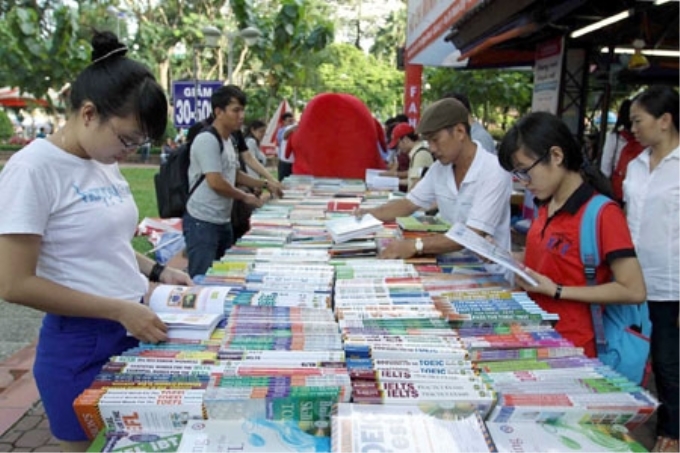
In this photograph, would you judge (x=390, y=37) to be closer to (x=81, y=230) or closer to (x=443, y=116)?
(x=443, y=116)

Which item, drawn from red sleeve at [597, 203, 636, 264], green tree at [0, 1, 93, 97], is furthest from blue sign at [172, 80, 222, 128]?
green tree at [0, 1, 93, 97]

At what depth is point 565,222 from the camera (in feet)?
5.75

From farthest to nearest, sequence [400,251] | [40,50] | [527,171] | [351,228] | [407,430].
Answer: [40,50], [351,228], [400,251], [527,171], [407,430]

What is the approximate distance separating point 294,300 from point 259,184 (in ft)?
8.10

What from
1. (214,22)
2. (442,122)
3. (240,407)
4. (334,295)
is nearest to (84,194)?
(240,407)

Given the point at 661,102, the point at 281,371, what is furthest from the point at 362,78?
the point at 281,371

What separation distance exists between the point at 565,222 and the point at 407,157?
4.45 meters

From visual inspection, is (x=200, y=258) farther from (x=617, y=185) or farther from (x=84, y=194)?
(x=617, y=185)

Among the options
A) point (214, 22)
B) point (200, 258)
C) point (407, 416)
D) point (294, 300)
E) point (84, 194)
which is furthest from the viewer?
point (214, 22)

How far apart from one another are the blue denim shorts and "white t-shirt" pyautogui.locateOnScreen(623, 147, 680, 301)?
6.97 feet

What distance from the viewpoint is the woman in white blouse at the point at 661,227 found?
7.64 ft

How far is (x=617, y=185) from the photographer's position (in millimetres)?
4891

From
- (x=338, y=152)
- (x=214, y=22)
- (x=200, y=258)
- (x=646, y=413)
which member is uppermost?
(x=214, y=22)

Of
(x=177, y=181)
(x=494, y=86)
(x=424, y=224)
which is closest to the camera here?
(x=424, y=224)
